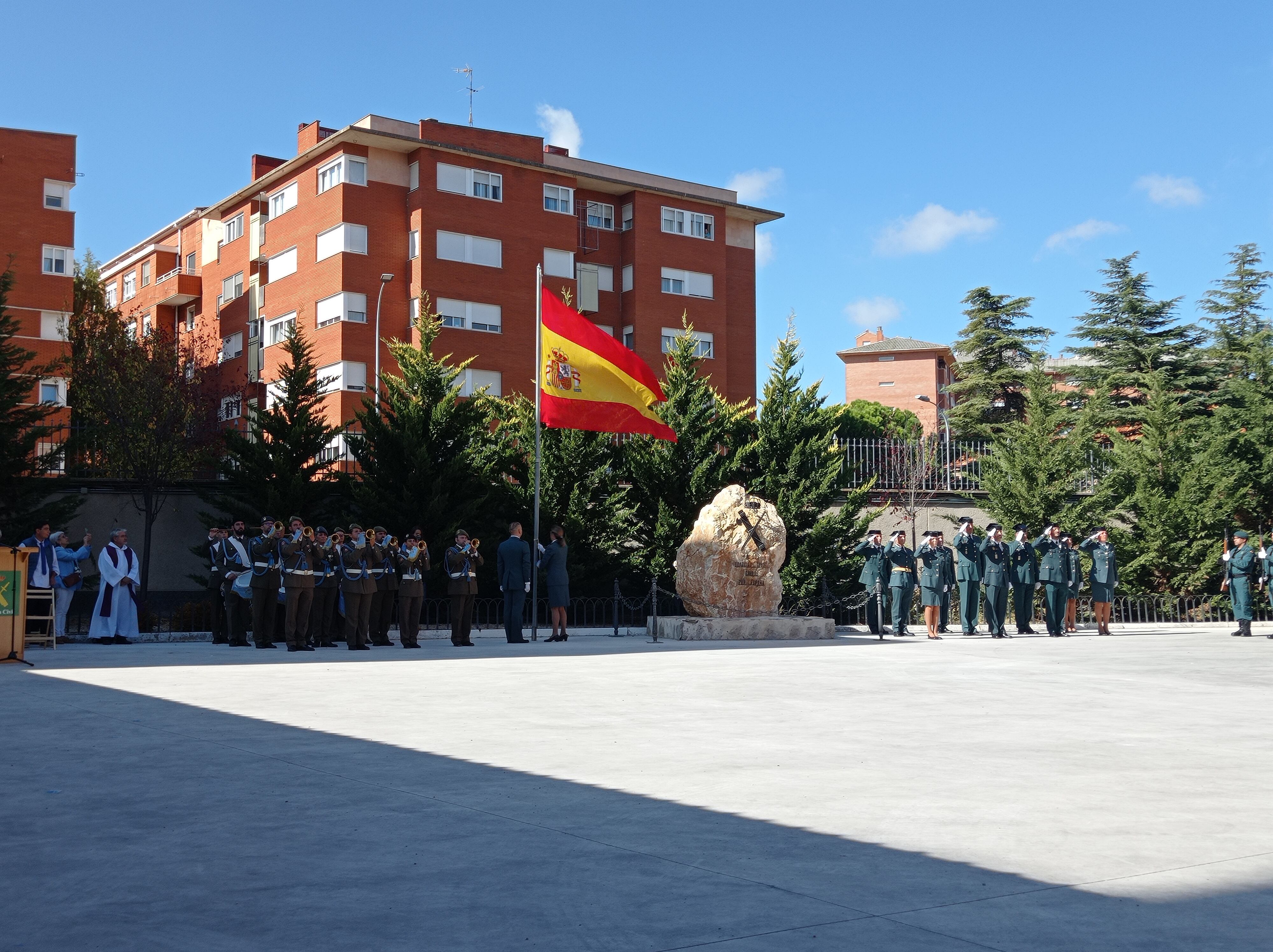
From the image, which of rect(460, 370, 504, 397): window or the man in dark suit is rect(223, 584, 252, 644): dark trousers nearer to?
the man in dark suit

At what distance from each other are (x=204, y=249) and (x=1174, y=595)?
157ft

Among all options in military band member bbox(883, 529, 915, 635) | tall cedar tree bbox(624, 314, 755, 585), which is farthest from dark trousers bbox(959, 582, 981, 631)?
tall cedar tree bbox(624, 314, 755, 585)

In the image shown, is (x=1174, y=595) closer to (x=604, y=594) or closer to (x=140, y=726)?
(x=604, y=594)

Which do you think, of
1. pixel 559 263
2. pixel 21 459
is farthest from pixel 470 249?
pixel 21 459

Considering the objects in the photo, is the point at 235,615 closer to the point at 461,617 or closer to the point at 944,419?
the point at 461,617

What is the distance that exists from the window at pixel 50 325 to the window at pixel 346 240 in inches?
474

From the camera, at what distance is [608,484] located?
26469mm

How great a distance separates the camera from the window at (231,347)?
55.4m

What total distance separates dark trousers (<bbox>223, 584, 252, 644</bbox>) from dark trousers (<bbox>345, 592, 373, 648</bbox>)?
6.39ft

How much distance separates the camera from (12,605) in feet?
52.1

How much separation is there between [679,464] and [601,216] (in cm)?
3059

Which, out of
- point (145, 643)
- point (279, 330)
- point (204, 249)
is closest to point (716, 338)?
point (279, 330)

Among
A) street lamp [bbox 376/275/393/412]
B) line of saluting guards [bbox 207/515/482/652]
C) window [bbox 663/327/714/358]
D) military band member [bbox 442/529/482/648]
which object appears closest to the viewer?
line of saluting guards [bbox 207/515/482/652]

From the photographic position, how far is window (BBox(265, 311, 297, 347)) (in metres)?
50.8
